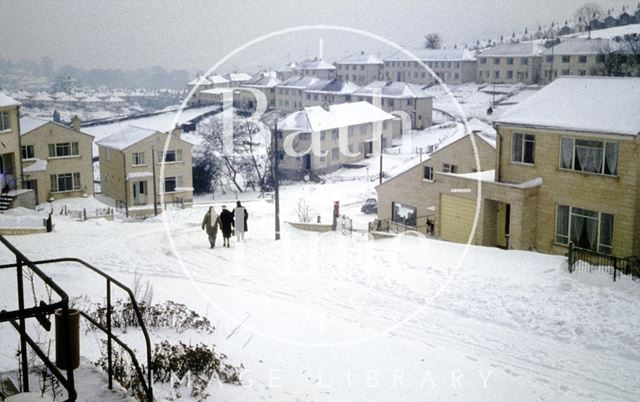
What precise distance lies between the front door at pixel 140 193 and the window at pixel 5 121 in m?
12.7

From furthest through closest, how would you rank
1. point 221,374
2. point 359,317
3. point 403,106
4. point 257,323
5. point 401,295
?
1. point 403,106
2. point 401,295
3. point 359,317
4. point 257,323
5. point 221,374

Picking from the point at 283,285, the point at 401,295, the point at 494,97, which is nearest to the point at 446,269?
the point at 401,295

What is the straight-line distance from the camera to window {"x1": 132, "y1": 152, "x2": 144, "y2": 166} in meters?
50.0

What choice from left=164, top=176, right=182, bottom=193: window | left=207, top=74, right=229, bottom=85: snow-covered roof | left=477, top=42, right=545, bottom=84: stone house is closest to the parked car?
left=164, top=176, right=182, bottom=193: window

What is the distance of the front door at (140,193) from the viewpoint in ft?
165

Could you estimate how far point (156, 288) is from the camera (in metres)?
15.8

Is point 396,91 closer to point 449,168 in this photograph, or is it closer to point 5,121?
point 449,168

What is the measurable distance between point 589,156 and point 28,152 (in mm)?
38922

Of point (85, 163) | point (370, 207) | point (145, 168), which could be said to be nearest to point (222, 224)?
point (370, 207)

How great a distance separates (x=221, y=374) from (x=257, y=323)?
11.4 feet

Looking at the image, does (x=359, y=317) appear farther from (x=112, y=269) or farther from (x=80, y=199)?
(x=80, y=199)

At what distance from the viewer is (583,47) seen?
97.4 meters

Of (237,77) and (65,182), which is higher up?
(237,77)

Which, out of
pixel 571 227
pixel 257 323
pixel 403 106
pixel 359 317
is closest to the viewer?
pixel 257 323
